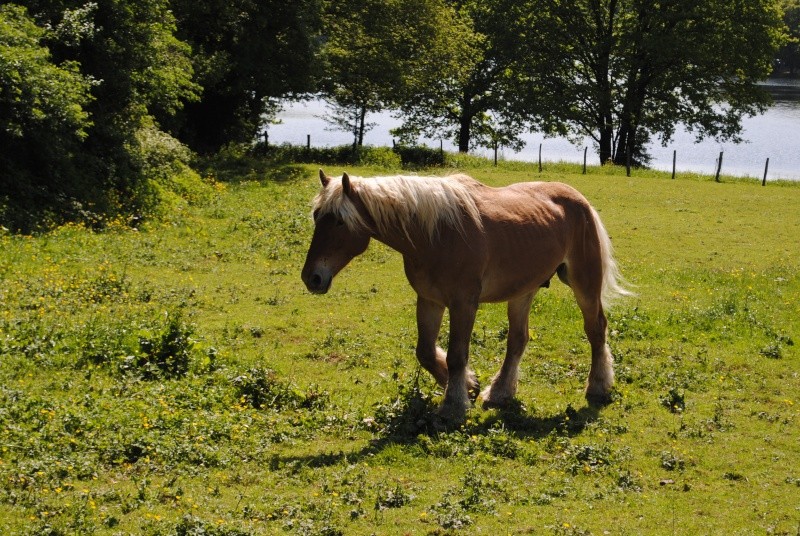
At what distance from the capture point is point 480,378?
1062cm

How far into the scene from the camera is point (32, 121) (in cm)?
1827

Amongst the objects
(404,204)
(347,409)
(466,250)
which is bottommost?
(347,409)

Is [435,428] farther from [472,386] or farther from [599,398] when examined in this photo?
[599,398]

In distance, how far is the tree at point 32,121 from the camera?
17.5 meters

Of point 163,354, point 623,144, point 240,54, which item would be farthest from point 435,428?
point 623,144

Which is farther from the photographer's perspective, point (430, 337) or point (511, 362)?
point (511, 362)

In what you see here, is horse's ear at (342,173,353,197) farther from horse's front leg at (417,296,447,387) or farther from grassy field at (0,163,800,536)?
grassy field at (0,163,800,536)

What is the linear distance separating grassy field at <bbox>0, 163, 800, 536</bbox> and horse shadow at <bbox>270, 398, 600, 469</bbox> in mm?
35

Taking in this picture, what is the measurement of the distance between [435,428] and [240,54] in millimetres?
26956

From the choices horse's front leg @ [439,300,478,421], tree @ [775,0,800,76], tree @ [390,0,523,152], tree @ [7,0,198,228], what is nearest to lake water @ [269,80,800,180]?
tree @ [390,0,523,152]

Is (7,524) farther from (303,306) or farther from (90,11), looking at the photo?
(90,11)

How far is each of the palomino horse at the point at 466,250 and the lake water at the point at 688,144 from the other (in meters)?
38.8

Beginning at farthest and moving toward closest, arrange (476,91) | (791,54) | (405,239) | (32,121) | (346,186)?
(791,54) → (476,91) → (32,121) → (405,239) → (346,186)

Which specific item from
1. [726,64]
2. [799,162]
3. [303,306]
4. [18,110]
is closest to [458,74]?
[726,64]
